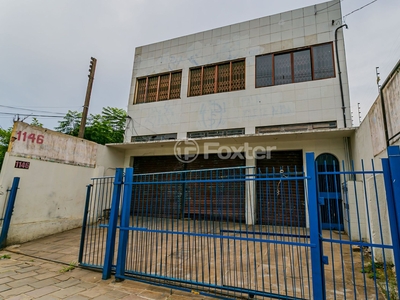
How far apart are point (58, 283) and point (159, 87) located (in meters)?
9.08

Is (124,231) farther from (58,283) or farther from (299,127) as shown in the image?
(299,127)

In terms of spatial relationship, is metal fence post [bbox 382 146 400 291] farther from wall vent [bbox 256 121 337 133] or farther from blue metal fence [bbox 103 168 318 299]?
wall vent [bbox 256 121 337 133]

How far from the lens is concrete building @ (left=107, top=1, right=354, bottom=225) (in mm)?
7785

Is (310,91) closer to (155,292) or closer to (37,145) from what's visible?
(155,292)

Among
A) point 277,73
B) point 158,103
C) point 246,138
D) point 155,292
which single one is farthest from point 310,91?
point 155,292

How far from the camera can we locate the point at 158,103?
1052 centimetres

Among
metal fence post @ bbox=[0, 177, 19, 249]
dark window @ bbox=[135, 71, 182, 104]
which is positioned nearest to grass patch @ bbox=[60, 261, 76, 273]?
Answer: metal fence post @ bbox=[0, 177, 19, 249]

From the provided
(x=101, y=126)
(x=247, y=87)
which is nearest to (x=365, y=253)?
(x=247, y=87)

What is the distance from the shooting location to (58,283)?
3.46 meters

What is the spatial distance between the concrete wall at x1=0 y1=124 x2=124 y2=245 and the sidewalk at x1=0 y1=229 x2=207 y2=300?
4.13 feet

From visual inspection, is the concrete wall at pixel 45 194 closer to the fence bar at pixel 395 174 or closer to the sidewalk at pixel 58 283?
the sidewalk at pixel 58 283

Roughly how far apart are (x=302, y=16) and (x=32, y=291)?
1147cm

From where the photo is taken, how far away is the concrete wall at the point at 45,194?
6.06 m

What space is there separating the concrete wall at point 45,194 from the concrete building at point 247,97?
2302 millimetres
